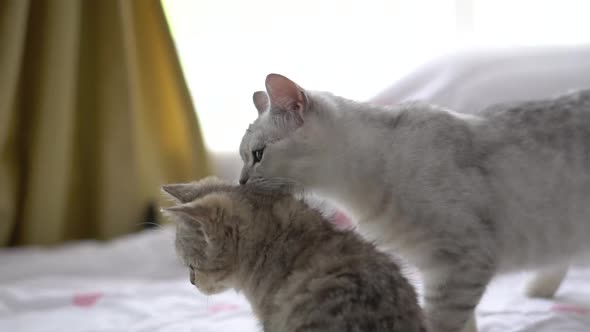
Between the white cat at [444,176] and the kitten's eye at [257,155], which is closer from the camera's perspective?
the white cat at [444,176]

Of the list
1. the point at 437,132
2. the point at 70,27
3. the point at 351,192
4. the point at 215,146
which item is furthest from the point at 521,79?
the point at 70,27

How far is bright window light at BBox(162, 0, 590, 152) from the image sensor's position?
2.20m

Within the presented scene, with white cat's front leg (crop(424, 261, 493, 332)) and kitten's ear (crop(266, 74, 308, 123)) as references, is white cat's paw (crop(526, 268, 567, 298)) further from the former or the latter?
kitten's ear (crop(266, 74, 308, 123))

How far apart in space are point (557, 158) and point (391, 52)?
103cm

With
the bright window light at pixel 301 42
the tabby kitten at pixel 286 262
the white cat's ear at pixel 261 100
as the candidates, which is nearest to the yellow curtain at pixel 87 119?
the bright window light at pixel 301 42

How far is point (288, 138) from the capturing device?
4.25 ft

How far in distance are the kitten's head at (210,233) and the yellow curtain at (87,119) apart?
89 cm

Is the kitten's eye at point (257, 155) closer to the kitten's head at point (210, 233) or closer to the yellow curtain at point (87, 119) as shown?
the kitten's head at point (210, 233)

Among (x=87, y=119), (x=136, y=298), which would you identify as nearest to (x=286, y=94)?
(x=136, y=298)

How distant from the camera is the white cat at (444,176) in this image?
4.02 feet

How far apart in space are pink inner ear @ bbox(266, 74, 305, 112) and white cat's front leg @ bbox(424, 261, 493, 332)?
0.45 m

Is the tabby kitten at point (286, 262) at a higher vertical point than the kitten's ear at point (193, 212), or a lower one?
lower

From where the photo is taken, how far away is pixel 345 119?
136 cm

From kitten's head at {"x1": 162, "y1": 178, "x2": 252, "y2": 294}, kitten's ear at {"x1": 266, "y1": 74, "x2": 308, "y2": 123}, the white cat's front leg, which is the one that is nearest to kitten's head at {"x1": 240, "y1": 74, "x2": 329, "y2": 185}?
kitten's ear at {"x1": 266, "y1": 74, "x2": 308, "y2": 123}
